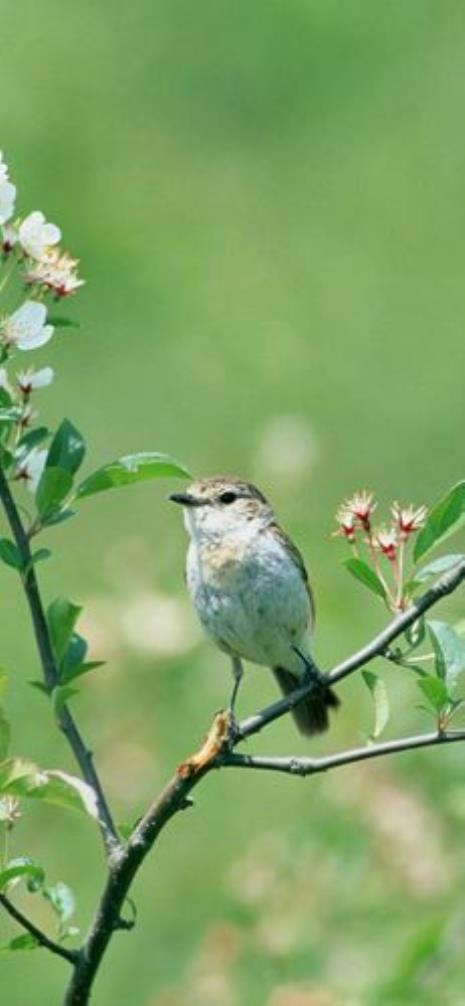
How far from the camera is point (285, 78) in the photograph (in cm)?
1262

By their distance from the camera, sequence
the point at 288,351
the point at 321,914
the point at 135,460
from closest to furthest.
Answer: the point at 135,460, the point at 321,914, the point at 288,351

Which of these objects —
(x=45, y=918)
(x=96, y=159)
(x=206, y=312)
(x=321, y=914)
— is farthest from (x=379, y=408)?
(x=321, y=914)

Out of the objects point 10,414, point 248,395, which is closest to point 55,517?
point 10,414

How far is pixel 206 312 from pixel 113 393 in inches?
44.2

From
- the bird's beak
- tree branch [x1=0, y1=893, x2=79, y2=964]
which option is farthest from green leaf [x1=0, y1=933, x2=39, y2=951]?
the bird's beak

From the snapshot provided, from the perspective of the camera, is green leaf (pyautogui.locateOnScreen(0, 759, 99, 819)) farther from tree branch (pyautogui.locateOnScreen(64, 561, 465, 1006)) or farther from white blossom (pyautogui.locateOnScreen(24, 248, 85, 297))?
white blossom (pyautogui.locateOnScreen(24, 248, 85, 297))

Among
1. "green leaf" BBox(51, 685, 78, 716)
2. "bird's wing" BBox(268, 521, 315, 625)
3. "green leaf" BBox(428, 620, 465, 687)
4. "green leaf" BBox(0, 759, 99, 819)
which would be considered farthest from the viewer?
"bird's wing" BBox(268, 521, 315, 625)

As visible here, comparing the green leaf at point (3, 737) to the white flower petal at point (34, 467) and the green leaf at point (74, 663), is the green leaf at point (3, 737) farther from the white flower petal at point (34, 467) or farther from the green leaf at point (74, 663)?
the white flower petal at point (34, 467)

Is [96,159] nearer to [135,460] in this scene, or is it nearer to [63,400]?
A: [63,400]

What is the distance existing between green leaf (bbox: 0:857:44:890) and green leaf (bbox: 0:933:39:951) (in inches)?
2.3

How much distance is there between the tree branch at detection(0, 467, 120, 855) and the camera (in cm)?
243

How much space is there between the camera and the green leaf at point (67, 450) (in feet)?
8.43

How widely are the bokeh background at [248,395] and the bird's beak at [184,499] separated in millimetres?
513

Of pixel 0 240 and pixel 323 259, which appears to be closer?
pixel 0 240
